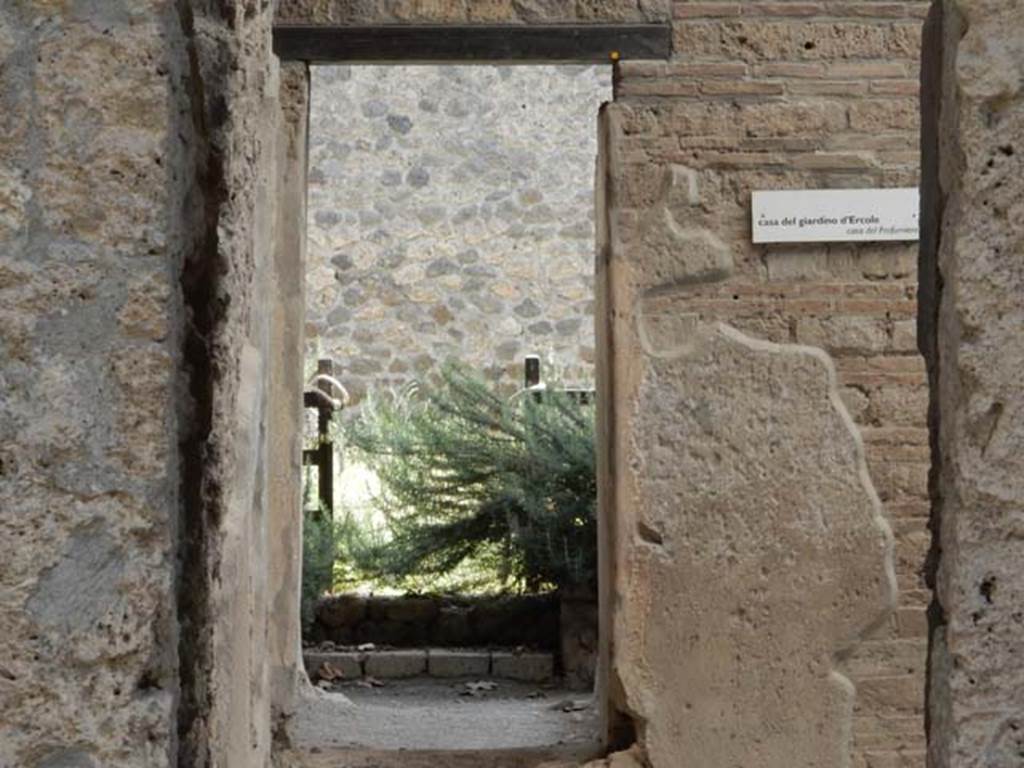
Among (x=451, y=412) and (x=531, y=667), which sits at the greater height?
(x=451, y=412)

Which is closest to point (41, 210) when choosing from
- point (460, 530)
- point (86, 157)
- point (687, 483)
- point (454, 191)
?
point (86, 157)

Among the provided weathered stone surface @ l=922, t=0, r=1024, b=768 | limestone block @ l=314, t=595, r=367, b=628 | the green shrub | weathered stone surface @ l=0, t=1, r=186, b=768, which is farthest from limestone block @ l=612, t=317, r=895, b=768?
weathered stone surface @ l=0, t=1, r=186, b=768

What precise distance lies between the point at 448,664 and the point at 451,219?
5.61 meters

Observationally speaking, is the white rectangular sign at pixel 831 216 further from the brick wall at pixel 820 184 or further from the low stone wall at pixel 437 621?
the low stone wall at pixel 437 621

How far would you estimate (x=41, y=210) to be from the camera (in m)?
2.33

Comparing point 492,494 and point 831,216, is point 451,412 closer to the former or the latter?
point 492,494

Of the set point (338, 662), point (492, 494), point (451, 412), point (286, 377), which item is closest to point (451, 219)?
point (451, 412)

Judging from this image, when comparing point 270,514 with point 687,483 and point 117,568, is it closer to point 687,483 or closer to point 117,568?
point 687,483

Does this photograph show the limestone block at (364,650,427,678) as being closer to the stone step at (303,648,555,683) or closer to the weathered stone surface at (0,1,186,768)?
the stone step at (303,648,555,683)

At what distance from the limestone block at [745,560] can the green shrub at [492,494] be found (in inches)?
96.9

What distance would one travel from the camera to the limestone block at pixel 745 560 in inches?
232

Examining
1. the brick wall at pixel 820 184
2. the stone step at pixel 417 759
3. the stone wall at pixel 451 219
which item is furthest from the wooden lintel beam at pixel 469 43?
the stone wall at pixel 451 219

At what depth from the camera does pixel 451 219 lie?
13.5 meters

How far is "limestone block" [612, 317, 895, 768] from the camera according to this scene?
232 inches
